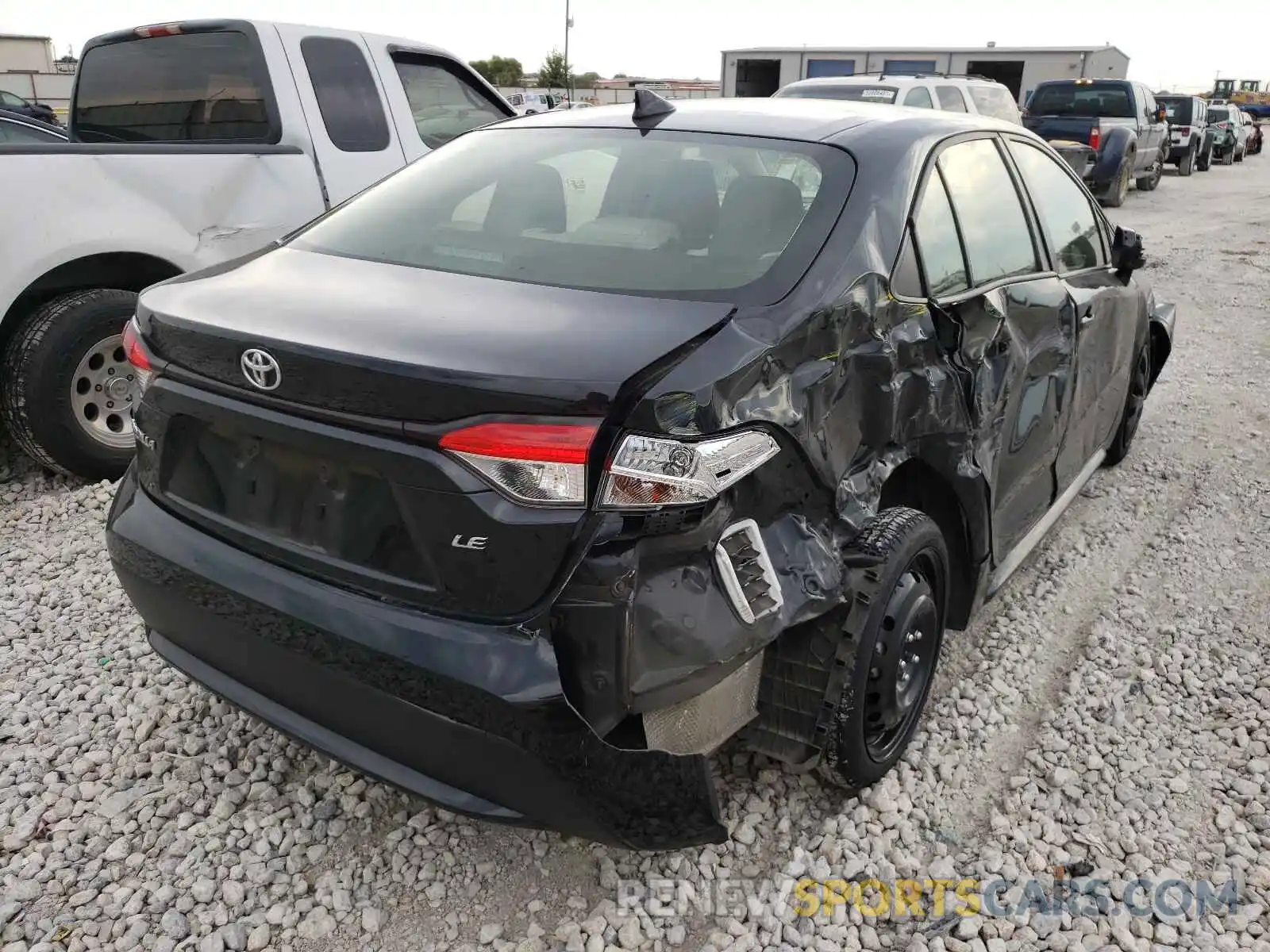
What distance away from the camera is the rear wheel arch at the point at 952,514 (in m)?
2.70

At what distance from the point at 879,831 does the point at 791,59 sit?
2779 cm

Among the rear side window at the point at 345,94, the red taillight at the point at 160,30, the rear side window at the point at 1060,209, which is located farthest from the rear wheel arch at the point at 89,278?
the rear side window at the point at 1060,209

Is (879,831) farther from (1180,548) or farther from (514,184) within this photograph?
(1180,548)

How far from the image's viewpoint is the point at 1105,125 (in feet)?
50.9

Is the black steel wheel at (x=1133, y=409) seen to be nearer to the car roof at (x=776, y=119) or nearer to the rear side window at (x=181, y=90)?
the car roof at (x=776, y=119)

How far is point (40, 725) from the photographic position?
2.89 m

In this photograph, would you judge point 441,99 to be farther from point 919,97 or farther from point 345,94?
point 919,97

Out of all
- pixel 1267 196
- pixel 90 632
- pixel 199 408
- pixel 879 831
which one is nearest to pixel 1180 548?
pixel 879 831

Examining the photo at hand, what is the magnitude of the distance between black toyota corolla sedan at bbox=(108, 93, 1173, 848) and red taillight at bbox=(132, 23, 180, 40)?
294cm

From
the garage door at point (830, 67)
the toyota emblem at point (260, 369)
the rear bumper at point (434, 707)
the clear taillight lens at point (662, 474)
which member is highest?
the garage door at point (830, 67)

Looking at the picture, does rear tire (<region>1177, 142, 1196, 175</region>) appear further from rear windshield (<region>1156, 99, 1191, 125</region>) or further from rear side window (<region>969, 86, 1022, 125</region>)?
rear side window (<region>969, 86, 1022, 125</region>)

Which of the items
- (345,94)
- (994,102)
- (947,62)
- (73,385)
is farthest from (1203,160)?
(73,385)

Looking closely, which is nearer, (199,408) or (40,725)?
(199,408)

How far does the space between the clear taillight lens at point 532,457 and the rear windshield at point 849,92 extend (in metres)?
9.70
